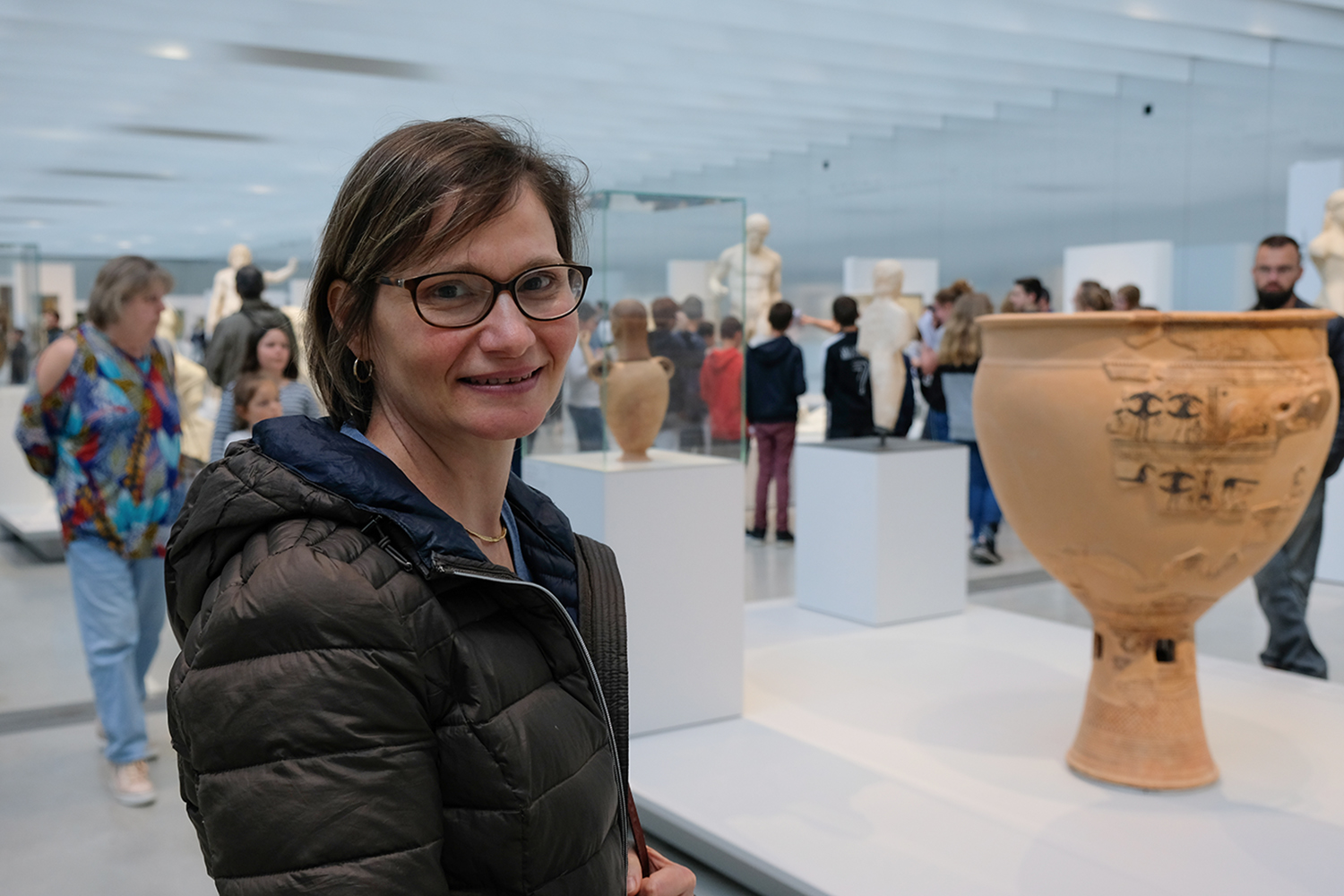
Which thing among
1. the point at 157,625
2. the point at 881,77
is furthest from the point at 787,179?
the point at 157,625

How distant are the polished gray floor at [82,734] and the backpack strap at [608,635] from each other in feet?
6.25

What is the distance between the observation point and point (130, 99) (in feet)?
36.3

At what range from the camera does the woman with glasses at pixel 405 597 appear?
974 millimetres

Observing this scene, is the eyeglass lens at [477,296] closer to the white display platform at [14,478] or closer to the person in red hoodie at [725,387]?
the person in red hoodie at [725,387]

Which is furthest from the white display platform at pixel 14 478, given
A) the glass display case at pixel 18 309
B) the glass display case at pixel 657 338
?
the glass display case at pixel 657 338

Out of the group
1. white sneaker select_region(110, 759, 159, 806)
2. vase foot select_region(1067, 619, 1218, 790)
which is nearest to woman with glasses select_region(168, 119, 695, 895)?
vase foot select_region(1067, 619, 1218, 790)

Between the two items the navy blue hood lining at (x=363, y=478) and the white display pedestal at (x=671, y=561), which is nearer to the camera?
the navy blue hood lining at (x=363, y=478)

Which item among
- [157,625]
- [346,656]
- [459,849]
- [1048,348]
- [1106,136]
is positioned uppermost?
[1106,136]

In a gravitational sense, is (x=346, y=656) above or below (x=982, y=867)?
above

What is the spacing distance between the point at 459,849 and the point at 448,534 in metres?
0.29

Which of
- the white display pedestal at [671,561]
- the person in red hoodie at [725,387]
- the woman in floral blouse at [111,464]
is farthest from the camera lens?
the person in red hoodie at [725,387]

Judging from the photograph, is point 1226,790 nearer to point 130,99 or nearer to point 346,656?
point 346,656

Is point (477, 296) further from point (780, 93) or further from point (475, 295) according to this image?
point (780, 93)

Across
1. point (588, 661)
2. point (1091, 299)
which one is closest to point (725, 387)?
point (588, 661)
